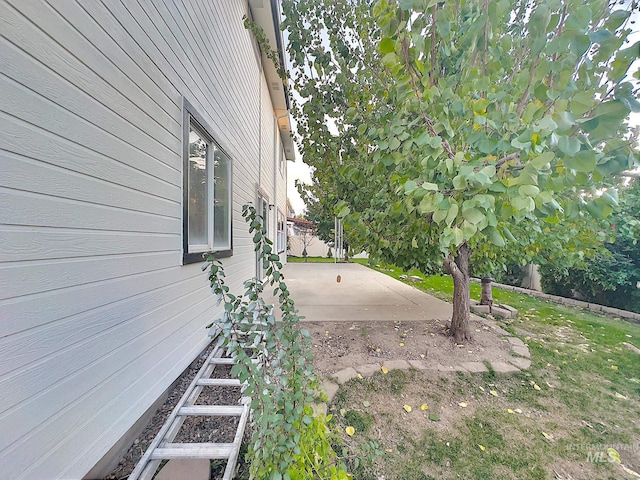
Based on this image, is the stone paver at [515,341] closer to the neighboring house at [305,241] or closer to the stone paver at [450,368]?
the stone paver at [450,368]

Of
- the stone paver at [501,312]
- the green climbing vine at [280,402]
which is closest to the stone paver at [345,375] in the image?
the green climbing vine at [280,402]

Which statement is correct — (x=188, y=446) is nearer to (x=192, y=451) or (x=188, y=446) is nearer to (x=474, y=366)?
(x=192, y=451)

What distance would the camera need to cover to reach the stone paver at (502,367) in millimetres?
2983

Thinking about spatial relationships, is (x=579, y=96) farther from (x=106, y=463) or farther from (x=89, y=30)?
(x=106, y=463)

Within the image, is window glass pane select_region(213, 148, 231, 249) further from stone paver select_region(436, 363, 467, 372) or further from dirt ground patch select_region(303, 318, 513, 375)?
stone paver select_region(436, 363, 467, 372)

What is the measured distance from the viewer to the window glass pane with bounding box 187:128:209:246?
9.01 feet

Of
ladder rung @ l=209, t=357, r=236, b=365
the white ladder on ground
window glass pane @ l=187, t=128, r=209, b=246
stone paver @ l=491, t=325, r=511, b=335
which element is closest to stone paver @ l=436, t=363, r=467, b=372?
stone paver @ l=491, t=325, r=511, b=335

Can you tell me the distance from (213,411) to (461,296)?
3355mm

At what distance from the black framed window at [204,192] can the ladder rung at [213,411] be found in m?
1.21

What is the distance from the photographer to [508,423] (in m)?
2.21

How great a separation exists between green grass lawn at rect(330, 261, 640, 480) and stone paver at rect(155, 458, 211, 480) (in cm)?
85

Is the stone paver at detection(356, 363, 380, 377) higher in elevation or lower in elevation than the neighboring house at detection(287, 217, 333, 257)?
lower

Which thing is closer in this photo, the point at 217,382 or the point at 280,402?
the point at 280,402

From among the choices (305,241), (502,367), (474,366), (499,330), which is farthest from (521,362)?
(305,241)
